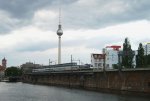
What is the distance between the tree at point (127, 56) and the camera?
122438mm

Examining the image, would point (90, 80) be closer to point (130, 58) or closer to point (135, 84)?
point (130, 58)

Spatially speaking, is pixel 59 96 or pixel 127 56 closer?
A: pixel 59 96

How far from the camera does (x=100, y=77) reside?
135 meters

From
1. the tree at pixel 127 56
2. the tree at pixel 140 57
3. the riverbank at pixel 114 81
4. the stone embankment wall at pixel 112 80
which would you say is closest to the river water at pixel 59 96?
the riverbank at pixel 114 81

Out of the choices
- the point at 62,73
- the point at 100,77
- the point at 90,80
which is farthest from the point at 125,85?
the point at 62,73

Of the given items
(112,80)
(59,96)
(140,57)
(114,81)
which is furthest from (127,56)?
(59,96)

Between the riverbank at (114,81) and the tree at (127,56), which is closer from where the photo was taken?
the riverbank at (114,81)

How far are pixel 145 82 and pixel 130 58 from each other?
25.4m

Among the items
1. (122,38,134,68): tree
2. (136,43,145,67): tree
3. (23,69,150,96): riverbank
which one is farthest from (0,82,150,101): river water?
(136,43,145,67): tree

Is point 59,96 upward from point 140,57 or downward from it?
downward

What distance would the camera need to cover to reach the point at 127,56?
127m

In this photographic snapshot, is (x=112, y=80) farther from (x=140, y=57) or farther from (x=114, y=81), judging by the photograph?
(x=140, y=57)

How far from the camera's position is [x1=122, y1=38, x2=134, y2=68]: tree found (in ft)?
402

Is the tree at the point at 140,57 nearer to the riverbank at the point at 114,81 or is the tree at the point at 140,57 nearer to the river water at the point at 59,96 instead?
the riverbank at the point at 114,81
